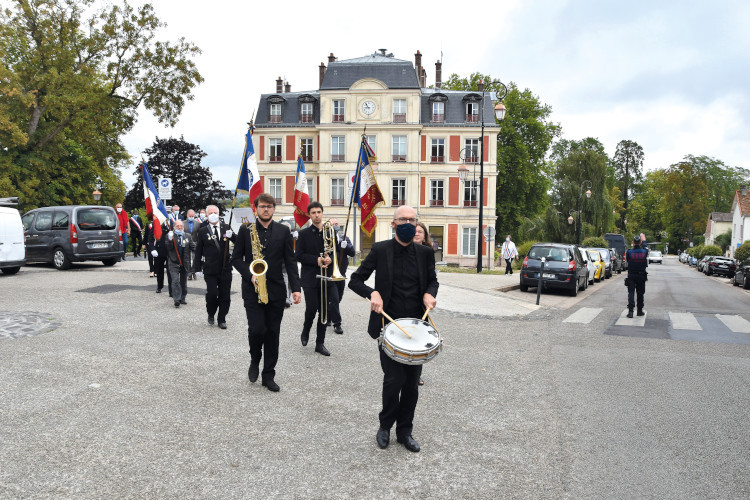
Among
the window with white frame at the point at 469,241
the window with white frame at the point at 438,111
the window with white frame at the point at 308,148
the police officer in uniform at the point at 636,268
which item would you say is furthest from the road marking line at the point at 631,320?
the window with white frame at the point at 308,148

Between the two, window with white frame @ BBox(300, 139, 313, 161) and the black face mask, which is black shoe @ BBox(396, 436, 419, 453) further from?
window with white frame @ BBox(300, 139, 313, 161)

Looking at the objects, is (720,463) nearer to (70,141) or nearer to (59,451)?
(59,451)

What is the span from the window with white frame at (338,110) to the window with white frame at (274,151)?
541 cm

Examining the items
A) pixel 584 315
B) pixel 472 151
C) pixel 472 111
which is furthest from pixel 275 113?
pixel 584 315

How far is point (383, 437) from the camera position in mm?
4711

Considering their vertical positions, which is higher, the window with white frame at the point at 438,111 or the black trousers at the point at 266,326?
the window with white frame at the point at 438,111

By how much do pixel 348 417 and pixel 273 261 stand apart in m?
1.87

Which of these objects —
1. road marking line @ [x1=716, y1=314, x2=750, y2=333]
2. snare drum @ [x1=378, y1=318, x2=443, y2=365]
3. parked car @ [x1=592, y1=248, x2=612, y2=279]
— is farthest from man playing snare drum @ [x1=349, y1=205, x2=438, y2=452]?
parked car @ [x1=592, y1=248, x2=612, y2=279]

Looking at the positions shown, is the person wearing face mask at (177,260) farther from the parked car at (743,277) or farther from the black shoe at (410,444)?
the parked car at (743,277)

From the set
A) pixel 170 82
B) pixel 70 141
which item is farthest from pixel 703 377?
pixel 70 141

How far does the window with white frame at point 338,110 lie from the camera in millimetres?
48156

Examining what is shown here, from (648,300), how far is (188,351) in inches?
610

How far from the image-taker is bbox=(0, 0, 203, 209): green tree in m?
25.4

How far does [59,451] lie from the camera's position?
14.4ft
